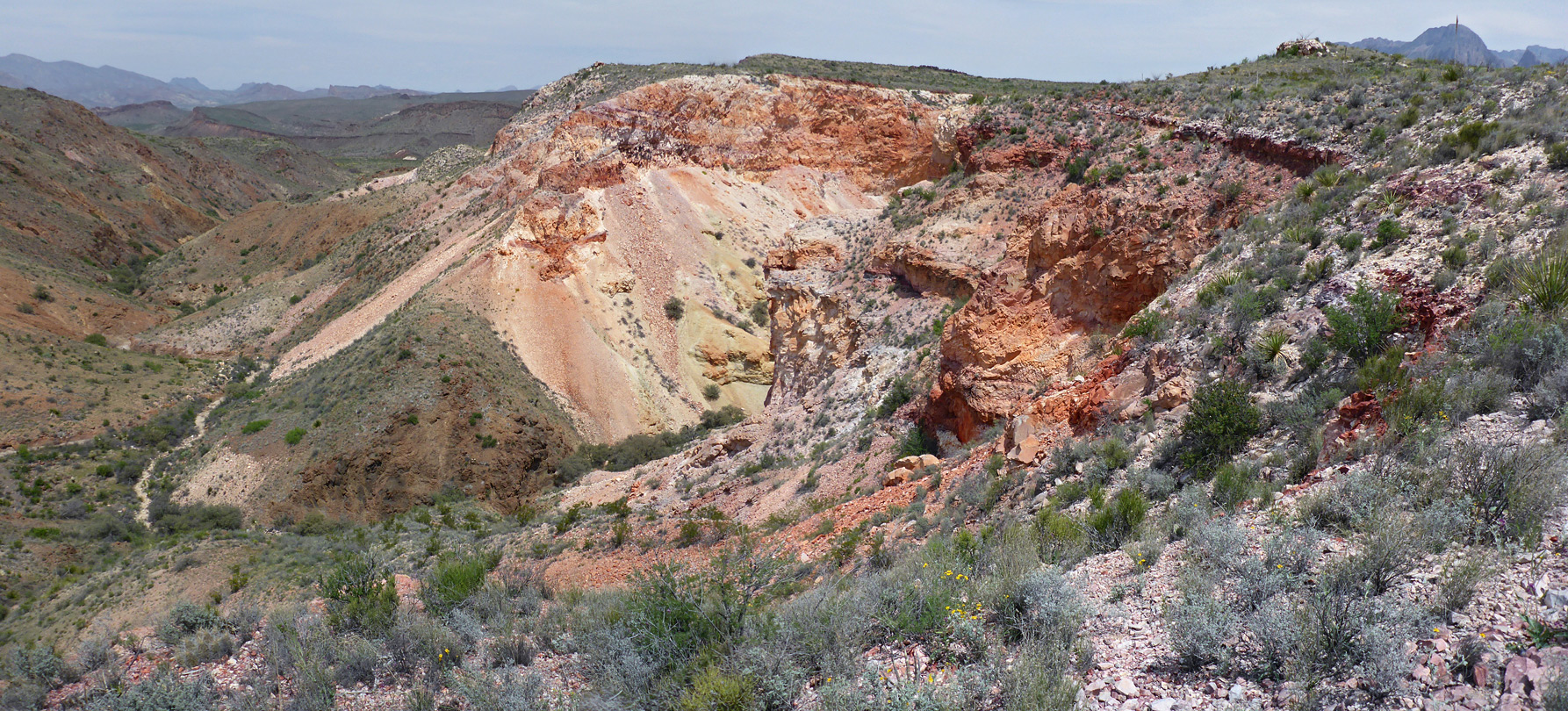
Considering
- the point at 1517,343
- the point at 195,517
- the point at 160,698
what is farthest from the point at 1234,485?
the point at 195,517

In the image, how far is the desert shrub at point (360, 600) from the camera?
746 centimetres

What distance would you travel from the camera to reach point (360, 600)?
792 cm

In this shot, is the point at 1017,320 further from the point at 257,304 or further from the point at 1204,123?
the point at 257,304

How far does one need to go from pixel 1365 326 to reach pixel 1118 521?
11.6 ft

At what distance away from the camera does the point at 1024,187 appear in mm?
22719

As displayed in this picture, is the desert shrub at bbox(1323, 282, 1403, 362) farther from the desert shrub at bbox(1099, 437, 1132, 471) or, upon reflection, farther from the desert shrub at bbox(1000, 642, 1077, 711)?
the desert shrub at bbox(1000, 642, 1077, 711)

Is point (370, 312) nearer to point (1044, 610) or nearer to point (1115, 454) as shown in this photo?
point (1115, 454)

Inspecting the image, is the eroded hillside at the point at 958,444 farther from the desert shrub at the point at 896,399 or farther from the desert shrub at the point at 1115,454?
the desert shrub at the point at 896,399

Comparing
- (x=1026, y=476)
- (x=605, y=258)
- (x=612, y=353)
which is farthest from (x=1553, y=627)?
(x=605, y=258)

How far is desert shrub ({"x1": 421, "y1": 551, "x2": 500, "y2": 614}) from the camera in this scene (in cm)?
813

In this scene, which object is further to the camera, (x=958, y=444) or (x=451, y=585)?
(x=958, y=444)

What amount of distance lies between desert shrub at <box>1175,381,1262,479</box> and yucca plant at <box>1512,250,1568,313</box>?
245 cm

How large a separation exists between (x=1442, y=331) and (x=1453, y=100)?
8.09m

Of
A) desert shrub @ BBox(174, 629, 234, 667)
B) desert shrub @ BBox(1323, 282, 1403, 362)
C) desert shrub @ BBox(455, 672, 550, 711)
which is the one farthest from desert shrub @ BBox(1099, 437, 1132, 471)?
desert shrub @ BBox(174, 629, 234, 667)
